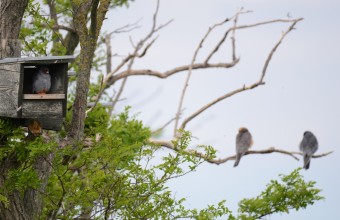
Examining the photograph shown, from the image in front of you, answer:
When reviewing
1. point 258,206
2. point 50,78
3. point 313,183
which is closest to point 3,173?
point 50,78

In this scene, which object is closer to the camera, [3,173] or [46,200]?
[3,173]

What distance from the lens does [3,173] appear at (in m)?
8.98

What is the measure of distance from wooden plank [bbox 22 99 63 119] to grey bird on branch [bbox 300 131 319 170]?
992 cm

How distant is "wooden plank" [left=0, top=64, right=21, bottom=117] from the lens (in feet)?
26.8

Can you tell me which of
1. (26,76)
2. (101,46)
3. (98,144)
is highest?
(101,46)

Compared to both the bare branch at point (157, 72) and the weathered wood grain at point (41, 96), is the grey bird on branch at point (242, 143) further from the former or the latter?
the weathered wood grain at point (41, 96)

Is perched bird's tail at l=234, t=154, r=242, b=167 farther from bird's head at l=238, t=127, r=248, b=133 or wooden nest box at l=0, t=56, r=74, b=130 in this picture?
wooden nest box at l=0, t=56, r=74, b=130

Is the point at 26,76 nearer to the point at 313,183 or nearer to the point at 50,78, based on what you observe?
the point at 50,78

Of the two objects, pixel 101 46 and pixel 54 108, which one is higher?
pixel 101 46

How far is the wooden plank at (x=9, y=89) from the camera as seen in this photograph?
8.16 metres

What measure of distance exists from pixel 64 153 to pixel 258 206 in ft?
12.9

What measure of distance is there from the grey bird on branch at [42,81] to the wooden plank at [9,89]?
24cm

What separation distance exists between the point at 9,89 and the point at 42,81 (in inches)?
14.5

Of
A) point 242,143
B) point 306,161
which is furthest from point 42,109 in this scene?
point 306,161
